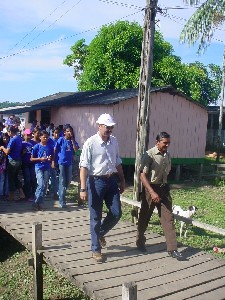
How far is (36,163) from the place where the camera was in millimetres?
8188

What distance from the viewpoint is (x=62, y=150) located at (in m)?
8.32

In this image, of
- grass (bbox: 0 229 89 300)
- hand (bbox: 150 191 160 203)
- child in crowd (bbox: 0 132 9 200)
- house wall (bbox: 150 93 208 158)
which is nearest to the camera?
hand (bbox: 150 191 160 203)

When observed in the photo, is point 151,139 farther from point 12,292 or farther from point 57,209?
point 12,292

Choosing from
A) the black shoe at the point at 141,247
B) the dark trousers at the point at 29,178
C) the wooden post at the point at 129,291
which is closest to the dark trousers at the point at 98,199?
the black shoe at the point at 141,247

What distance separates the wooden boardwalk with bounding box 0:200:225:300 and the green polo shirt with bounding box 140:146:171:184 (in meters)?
1.18

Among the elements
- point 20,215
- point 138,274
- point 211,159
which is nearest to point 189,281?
point 138,274

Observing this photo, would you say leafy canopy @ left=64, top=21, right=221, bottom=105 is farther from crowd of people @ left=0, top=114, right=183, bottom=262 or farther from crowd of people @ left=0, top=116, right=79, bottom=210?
crowd of people @ left=0, top=114, right=183, bottom=262

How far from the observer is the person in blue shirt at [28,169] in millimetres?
8906

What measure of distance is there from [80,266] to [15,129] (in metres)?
4.17

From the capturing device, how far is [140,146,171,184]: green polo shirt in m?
5.64

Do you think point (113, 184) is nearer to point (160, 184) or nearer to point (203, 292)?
point (160, 184)

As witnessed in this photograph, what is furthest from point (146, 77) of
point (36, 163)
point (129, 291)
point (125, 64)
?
point (125, 64)

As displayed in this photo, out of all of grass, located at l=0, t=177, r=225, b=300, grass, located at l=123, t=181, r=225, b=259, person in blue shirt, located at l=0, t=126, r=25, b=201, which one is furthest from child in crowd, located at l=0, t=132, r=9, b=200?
grass, located at l=123, t=181, r=225, b=259

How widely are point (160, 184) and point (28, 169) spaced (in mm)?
4308
